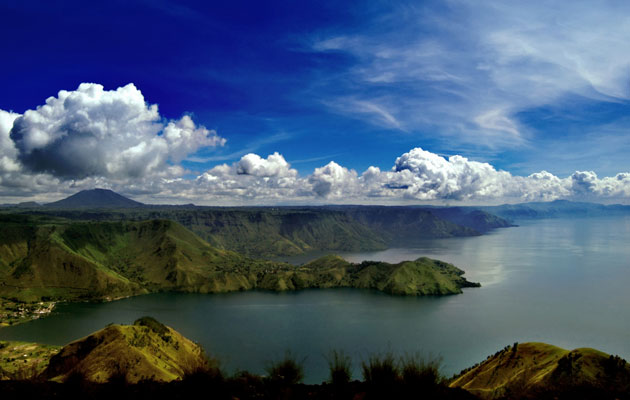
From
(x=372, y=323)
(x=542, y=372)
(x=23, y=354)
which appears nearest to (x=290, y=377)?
(x=542, y=372)

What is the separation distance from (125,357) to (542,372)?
203ft

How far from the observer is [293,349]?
111312 mm

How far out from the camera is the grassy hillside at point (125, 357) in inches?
2210

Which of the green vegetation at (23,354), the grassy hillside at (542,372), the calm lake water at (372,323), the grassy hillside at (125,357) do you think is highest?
the grassy hillside at (542,372)

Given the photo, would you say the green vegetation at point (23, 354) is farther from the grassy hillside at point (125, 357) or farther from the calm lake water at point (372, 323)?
the grassy hillside at point (125, 357)

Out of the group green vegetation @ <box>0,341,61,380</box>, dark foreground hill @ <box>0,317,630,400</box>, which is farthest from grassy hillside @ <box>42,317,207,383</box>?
green vegetation @ <box>0,341,61,380</box>

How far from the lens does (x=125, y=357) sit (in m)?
58.7

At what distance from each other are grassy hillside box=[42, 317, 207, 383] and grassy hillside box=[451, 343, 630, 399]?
39947 mm

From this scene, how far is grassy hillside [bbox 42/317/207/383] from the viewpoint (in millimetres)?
56125

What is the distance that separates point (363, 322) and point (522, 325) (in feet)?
201

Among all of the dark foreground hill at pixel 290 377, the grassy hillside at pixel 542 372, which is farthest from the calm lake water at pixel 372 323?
the grassy hillside at pixel 542 372

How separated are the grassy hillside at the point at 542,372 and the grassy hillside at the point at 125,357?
39.9 m

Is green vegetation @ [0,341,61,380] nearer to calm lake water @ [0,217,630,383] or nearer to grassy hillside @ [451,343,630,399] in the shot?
calm lake water @ [0,217,630,383]

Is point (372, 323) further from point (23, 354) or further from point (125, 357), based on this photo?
point (23, 354)
